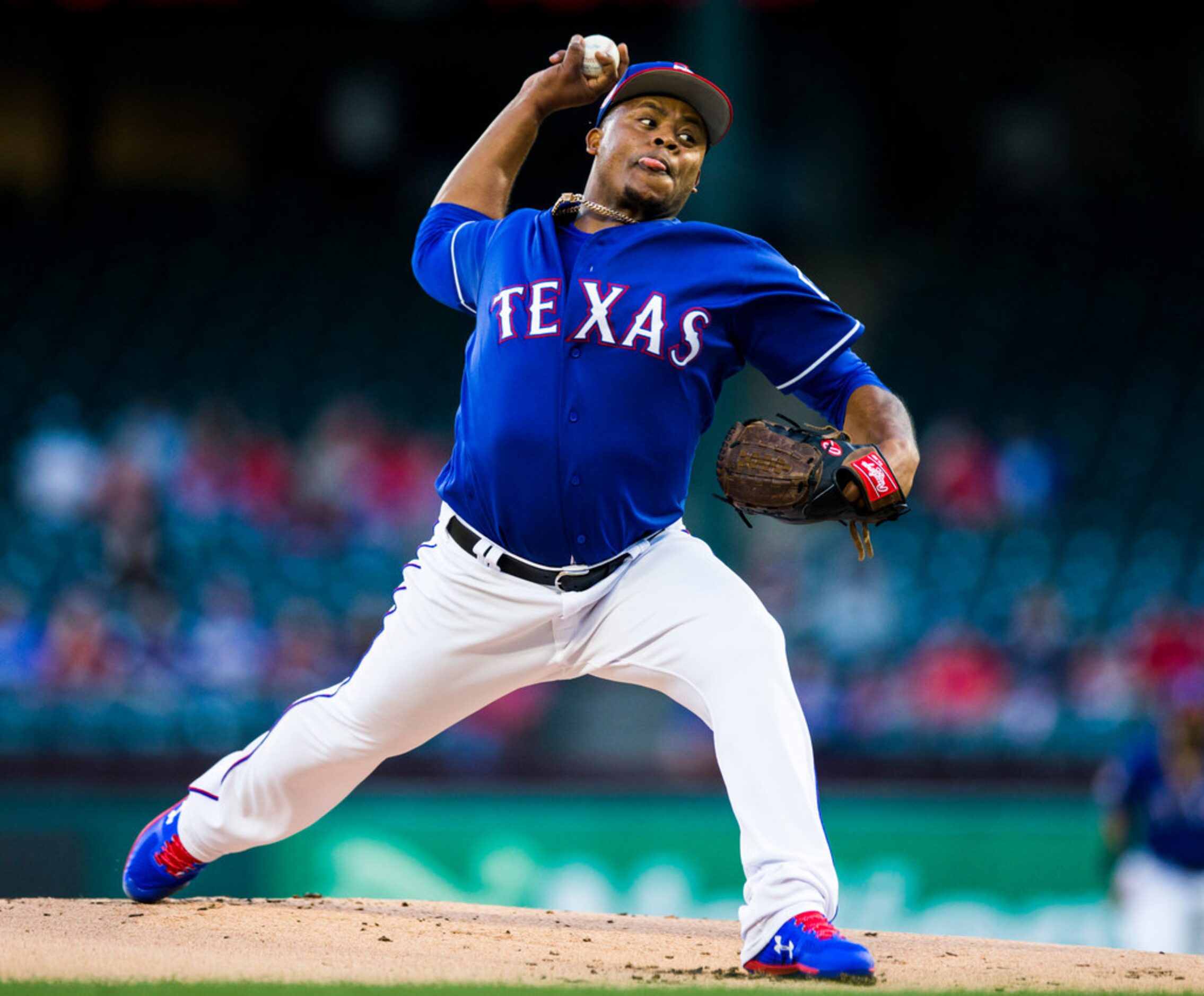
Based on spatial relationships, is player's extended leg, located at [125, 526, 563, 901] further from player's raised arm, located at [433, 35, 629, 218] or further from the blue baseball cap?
the blue baseball cap

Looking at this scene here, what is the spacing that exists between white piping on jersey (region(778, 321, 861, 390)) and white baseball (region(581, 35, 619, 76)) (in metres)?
0.86

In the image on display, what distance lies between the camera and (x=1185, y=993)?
301cm

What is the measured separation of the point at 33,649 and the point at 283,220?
522cm

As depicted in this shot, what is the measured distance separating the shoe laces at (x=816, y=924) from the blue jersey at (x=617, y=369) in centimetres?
78

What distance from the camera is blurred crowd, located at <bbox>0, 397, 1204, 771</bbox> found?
25.7ft

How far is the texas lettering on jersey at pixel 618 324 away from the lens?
10.5 feet

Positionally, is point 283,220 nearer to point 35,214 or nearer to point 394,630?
point 35,214

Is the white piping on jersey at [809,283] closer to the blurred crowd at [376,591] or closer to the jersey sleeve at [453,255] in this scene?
the jersey sleeve at [453,255]

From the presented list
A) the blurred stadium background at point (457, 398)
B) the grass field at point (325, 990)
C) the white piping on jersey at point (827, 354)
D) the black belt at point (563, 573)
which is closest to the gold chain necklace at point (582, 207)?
the white piping on jersey at point (827, 354)

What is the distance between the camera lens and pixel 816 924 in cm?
300

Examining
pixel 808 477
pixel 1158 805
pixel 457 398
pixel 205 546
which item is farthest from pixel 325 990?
pixel 457 398

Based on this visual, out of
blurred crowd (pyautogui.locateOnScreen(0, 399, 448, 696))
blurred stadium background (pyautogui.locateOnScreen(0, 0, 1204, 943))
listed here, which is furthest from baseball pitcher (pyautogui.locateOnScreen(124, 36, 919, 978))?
blurred crowd (pyautogui.locateOnScreen(0, 399, 448, 696))

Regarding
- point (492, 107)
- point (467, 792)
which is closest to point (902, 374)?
point (492, 107)

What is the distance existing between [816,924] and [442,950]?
32.2 inches
